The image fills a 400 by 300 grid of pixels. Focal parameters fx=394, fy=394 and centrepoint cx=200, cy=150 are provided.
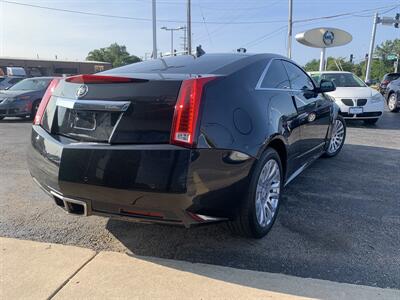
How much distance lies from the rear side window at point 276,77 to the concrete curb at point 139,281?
1633 millimetres

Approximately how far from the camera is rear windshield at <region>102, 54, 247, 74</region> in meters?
3.17

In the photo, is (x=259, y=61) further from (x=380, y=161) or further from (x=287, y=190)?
(x=380, y=161)

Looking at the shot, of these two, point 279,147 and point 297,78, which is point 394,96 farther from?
point 279,147

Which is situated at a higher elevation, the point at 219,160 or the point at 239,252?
the point at 219,160

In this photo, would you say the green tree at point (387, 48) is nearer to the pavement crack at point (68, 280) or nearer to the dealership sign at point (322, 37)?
the dealership sign at point (322, 37)

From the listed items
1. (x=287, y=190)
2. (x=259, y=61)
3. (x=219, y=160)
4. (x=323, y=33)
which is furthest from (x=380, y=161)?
(x=323, y=33)

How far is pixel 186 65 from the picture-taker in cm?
342

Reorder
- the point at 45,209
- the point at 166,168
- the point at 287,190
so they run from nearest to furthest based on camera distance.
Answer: the point at 166,168 → the point at 45,209 → the point at 287,190

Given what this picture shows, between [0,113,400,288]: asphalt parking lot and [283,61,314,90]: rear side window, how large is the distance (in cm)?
119

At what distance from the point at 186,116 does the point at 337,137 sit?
443 centimetres

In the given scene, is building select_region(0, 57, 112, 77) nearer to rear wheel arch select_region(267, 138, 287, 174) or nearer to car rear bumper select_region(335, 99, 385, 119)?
car rear bumper select_region(335, 99, 385, 119)

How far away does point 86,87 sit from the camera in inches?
116

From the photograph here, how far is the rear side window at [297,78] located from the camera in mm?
4367

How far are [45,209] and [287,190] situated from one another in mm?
2674
